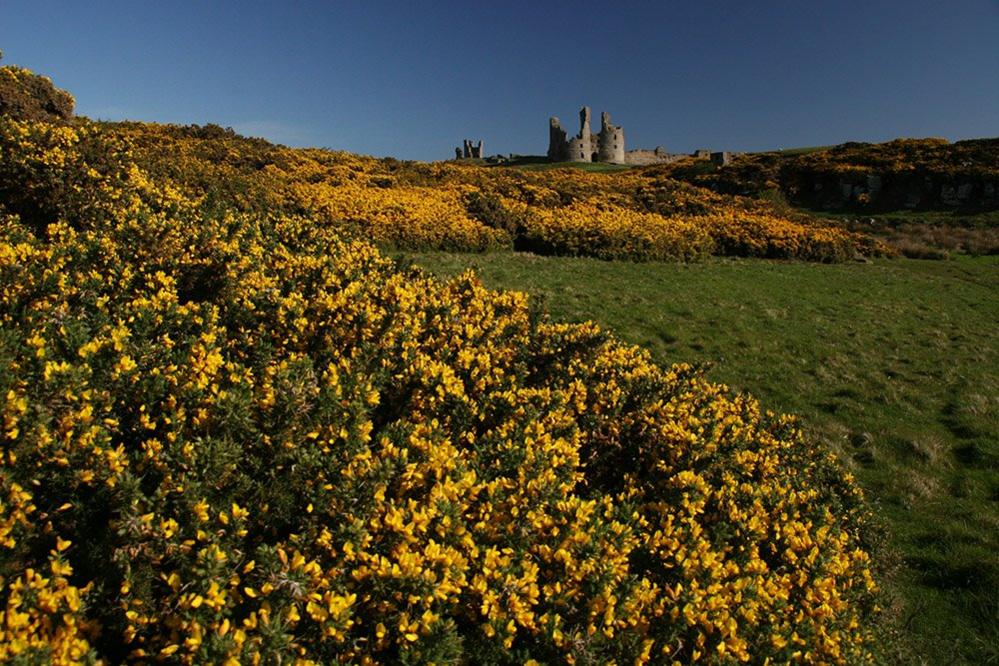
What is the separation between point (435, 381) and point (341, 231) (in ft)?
26.4

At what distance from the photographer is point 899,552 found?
20.8 feet

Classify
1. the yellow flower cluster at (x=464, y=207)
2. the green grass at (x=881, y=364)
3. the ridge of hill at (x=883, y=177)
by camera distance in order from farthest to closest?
the ridge of hill at (x=883, y=177) < the yellow flower cluster at (x=464, y=207) < the green grass at (x=881, y=364)

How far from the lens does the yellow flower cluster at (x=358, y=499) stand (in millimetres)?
2840

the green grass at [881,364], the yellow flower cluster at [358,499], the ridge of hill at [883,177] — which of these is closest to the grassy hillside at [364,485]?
the yellow flower cluster at [358,499]

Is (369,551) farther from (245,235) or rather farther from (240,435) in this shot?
(245,235)

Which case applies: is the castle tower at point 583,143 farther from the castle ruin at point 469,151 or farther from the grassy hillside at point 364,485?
the grassy hillside at point 364,485

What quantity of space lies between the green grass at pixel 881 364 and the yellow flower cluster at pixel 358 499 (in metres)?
1.16

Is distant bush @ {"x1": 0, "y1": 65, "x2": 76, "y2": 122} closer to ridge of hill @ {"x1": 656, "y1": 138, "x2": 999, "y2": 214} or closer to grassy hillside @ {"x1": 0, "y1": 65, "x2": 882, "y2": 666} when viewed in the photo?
grassy hillside @ {"x1": 0, "y1": 65, "x2": 882, "y2": 666}

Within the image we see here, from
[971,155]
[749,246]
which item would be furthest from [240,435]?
[971,155]

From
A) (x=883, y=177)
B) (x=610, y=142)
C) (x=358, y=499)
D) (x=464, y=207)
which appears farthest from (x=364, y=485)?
(x=610, y=142)

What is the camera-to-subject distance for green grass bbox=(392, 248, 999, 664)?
593 centimetres

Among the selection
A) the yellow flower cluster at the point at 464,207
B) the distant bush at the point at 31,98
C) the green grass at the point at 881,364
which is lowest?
the green grass at the point at 881,364

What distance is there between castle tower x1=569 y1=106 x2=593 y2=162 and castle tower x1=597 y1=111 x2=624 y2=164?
2.21m

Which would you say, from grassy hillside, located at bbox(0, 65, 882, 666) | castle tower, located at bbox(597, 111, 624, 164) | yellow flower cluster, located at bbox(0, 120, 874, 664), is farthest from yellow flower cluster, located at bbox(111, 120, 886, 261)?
castle tower, located at bbox(597, 111, 624, 164)
